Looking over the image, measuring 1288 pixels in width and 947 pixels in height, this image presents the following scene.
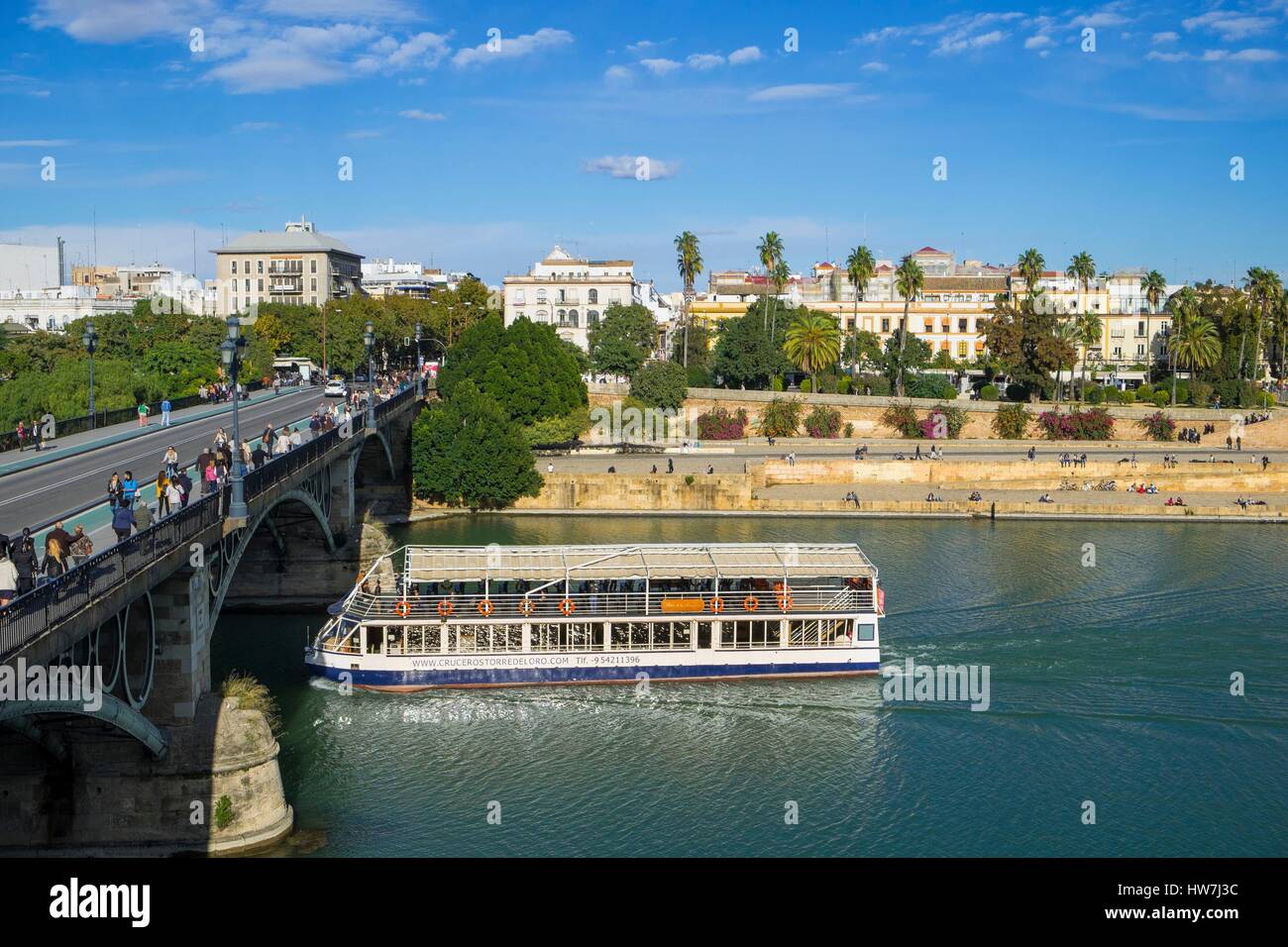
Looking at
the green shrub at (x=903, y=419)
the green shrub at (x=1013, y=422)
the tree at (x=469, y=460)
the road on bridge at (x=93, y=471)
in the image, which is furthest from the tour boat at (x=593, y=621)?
the green shrub at (x=1013, y=422)

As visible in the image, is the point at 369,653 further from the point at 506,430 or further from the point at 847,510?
the point at 847,510

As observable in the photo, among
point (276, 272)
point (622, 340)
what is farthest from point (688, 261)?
point (276, 272)

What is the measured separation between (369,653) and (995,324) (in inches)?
2238

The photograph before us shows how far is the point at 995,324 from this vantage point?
8062 cm

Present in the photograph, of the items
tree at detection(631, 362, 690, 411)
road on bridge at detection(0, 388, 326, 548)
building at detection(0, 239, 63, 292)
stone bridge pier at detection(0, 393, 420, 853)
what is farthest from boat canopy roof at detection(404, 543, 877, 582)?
building at detection(0, 239, 63, 292)

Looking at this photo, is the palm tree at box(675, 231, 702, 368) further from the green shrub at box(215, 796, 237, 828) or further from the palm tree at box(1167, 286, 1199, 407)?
the green shrub at box(215, 796, 237, 828)

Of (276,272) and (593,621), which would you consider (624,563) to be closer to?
(593,621)

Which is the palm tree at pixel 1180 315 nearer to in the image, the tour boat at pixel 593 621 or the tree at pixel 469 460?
the tree at pixel 469 460

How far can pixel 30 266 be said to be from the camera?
497ft

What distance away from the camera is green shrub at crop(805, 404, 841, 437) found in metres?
76.6

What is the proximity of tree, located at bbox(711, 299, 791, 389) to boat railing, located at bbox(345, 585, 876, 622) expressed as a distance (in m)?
48.9

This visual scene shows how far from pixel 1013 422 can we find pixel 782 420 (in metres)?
13.0

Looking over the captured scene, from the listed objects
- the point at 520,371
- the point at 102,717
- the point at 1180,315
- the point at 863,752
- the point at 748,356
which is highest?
the point at 1180,315
